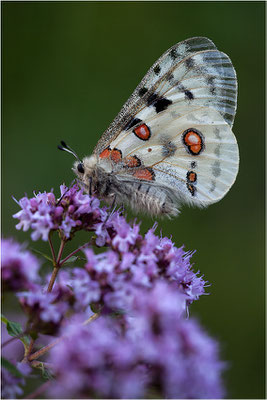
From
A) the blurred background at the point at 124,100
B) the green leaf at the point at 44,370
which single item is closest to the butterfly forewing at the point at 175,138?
the green leaf at the point at 44,370

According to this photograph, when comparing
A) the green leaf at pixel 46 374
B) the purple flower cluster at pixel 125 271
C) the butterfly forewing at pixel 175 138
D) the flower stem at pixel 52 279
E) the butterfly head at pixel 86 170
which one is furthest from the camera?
the butterfly forewing at pixel 175 138

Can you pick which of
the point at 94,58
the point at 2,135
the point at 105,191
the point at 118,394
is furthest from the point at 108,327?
the point at 94,58

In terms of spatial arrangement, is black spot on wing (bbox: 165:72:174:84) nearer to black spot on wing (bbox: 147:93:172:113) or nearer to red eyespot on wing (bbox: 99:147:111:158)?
black spot on wing (bbox: 147:93:172:113)

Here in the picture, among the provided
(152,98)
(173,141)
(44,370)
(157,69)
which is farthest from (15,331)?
(157,69)

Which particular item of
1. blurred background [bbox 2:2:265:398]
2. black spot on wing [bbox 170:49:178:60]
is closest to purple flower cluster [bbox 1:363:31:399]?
black spot on wing [bbox 170:49:178:60]

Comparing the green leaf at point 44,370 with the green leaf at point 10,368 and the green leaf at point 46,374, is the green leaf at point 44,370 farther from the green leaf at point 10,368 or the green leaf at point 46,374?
the green leaf at point 10,368

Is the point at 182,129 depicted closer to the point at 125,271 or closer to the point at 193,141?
the point at 193,141
